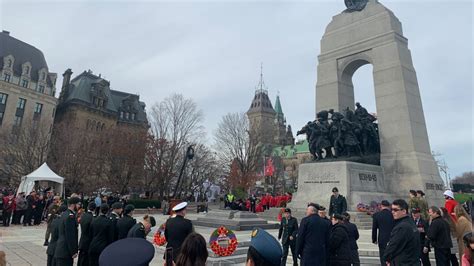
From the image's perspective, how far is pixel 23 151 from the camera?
28.5 metres

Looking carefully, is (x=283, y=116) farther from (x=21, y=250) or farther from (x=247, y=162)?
(x=21, y=250)

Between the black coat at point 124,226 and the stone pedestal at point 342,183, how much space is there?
1095 cm

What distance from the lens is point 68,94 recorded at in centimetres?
5541

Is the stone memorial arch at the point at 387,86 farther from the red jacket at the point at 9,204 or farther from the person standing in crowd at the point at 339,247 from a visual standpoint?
the red jacket at the point at 9,204

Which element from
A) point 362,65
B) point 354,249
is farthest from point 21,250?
point 362,65

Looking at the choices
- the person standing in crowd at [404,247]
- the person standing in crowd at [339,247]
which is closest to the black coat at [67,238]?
the person standing in crowd at [339,247]

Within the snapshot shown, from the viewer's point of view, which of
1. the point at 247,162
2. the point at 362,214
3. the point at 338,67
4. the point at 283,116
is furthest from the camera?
the point at 283,116

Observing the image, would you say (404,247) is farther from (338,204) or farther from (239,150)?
(239,150)

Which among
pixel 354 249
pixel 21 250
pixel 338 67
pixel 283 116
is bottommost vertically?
pixel 21 250

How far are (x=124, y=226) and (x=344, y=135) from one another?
13318 millimetres

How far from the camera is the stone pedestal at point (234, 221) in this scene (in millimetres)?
12656

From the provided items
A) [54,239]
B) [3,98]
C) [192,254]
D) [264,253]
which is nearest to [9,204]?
[54,239]

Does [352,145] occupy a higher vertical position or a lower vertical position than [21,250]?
higher

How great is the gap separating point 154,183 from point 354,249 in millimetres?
28190
